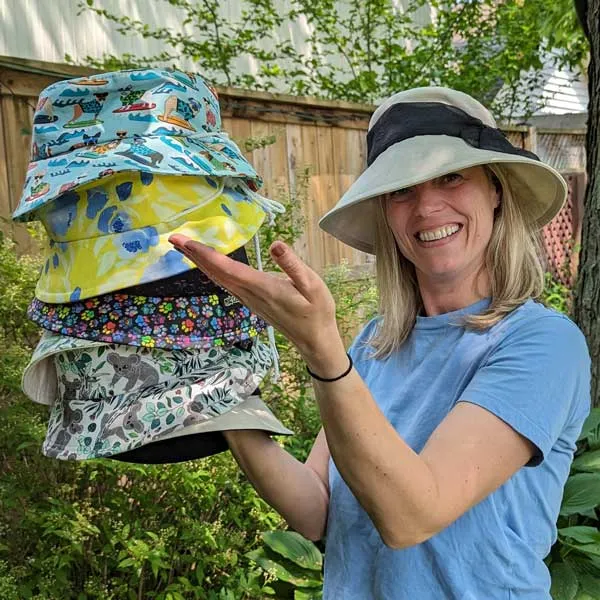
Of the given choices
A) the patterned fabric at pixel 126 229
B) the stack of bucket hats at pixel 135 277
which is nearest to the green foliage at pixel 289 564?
the stack of bucket hats at pixel 135 277

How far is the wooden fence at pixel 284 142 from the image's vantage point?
3730 millimetres

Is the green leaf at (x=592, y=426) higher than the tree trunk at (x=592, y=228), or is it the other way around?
the tree trunk at (x=592, y=228)

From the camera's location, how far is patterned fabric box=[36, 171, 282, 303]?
1.49 m

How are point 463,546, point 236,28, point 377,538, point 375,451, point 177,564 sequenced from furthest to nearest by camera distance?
point 236,28 → point 177,564 → point 377,538 → point 463,546 → point 375,451

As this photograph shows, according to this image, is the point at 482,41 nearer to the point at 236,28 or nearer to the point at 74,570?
the point at 236,28

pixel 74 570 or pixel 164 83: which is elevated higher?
pixel 164 83

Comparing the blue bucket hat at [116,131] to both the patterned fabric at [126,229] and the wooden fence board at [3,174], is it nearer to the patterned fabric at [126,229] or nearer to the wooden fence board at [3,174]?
the patterned fabric at [126,229]

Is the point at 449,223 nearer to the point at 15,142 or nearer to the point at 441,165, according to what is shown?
the point at 441,165

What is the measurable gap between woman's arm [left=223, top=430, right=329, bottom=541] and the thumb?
0.62m

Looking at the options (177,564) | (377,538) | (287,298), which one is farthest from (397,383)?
(177,564)

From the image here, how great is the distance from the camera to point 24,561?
9.72 ft

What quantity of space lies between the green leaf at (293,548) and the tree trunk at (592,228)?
142 cm

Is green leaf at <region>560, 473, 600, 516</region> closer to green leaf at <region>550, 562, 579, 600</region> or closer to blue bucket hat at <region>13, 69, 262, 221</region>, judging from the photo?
green leaf at <region>550, 562, 579, 600</region>

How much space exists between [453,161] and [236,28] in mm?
5875
